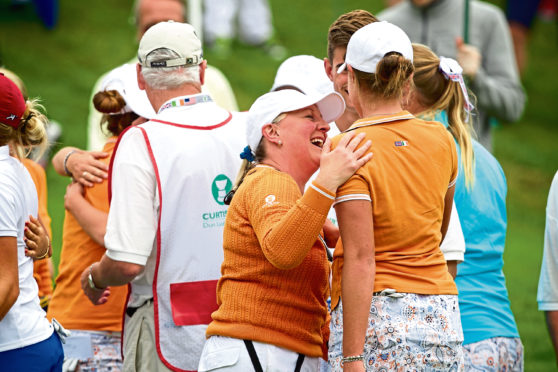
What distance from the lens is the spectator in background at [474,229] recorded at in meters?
3.68

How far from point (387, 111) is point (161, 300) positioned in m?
1.28

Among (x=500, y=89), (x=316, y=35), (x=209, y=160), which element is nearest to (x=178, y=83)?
(x=209, y=160)

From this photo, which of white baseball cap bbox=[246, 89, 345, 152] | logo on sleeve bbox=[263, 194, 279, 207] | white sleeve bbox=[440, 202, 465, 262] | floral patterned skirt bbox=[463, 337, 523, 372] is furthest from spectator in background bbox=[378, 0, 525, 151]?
logo on sleeve bbox=[263, 194, 279, 207]

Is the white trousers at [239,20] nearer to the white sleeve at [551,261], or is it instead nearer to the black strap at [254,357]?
the white sleeve at [551,261]

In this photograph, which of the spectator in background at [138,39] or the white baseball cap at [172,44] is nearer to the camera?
the white baseball cap at [172,44]

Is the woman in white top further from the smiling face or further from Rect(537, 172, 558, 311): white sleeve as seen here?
Rect(537, 172, 558, 311): white sleeve

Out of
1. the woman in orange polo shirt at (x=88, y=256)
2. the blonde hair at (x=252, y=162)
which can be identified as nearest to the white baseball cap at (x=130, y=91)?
the woman in orange polo shirt at (x=88, y=256)

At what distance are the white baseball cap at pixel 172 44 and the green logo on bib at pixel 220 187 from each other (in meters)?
0.54

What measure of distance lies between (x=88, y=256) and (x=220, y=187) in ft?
2.63

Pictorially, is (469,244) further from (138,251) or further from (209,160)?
(138,251)

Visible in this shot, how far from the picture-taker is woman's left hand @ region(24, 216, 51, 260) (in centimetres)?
330

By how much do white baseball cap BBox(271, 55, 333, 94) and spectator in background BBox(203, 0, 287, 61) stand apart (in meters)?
8.69

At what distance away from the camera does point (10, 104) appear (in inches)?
126

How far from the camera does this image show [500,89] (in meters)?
5.74
